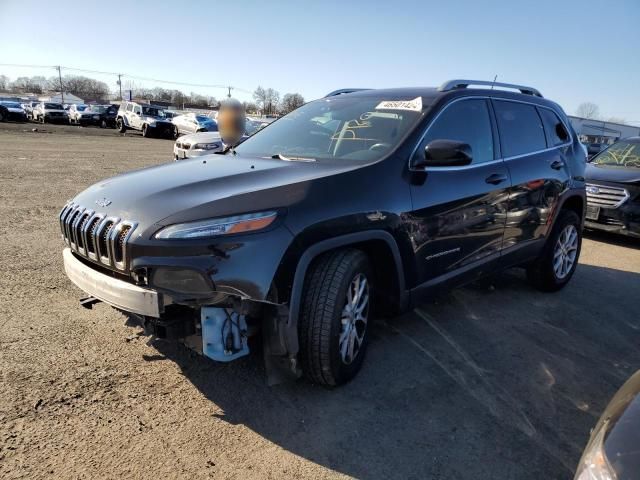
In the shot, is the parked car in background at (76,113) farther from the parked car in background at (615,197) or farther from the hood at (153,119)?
the parked car in background at (615,197)

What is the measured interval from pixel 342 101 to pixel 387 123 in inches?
27.9

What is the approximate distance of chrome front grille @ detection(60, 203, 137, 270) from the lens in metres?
2.48

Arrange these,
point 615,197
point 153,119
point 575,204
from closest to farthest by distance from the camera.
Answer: point 575,204 < point 615,197 < point 153,119

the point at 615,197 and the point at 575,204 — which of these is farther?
the point at 615,197

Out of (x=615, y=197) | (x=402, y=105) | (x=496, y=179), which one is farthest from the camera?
(x=615, y=197)

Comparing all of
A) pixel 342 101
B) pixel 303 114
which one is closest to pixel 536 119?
pixel 342 101

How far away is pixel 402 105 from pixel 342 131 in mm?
477

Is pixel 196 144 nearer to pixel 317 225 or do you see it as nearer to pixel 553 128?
pixel 553 128

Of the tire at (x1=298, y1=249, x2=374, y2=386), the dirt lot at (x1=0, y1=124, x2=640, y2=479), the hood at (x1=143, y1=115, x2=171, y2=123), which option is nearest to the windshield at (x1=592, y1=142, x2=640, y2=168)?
the dirt lot at (x1=0, y1=124, x2=640, y2=479)

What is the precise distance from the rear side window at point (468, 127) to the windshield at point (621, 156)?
5.53 m

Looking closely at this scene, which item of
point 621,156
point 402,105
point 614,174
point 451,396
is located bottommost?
point 451,396

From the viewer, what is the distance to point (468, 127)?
149 inches

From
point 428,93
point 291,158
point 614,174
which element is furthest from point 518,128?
point 614,174

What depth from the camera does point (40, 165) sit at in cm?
1177
